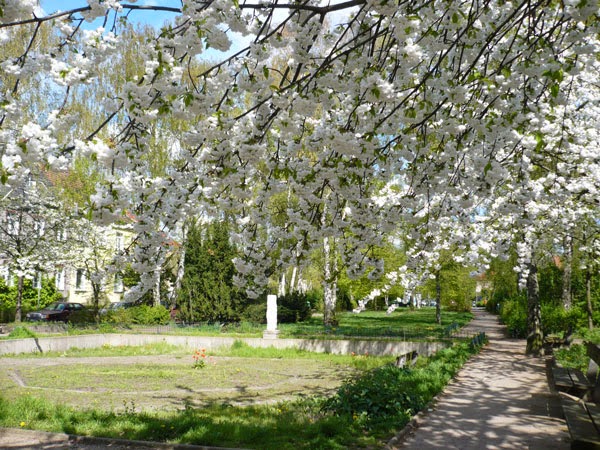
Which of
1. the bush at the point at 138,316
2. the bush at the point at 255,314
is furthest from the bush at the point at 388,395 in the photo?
the bush at the point at 138,316

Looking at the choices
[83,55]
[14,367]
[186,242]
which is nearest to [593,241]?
[83,55]

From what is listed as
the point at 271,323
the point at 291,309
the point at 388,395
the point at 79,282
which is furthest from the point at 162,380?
the point at 79,282

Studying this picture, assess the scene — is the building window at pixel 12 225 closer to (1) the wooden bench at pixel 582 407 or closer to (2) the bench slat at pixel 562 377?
(2) the bench slat at pixel 562 377

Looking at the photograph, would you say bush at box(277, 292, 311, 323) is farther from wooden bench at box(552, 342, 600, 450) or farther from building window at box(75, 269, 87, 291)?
wooden bench at box(552, 342, 600, 450)

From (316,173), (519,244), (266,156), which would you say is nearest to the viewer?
(316,173)

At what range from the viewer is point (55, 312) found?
87.8 ft

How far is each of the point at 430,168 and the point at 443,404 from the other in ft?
14.1

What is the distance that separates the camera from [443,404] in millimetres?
8344

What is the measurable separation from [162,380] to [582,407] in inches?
371

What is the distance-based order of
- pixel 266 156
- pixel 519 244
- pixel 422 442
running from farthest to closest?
1. pixel 519 244
2. pixel 422 442
3. pixel 266 156

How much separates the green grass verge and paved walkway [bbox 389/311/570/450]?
0.33 m

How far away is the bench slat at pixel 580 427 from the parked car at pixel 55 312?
82.4 feet

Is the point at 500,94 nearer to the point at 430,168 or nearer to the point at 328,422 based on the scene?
the point at 430,168

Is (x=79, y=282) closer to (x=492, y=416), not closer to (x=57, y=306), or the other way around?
(x=57, y=306)
